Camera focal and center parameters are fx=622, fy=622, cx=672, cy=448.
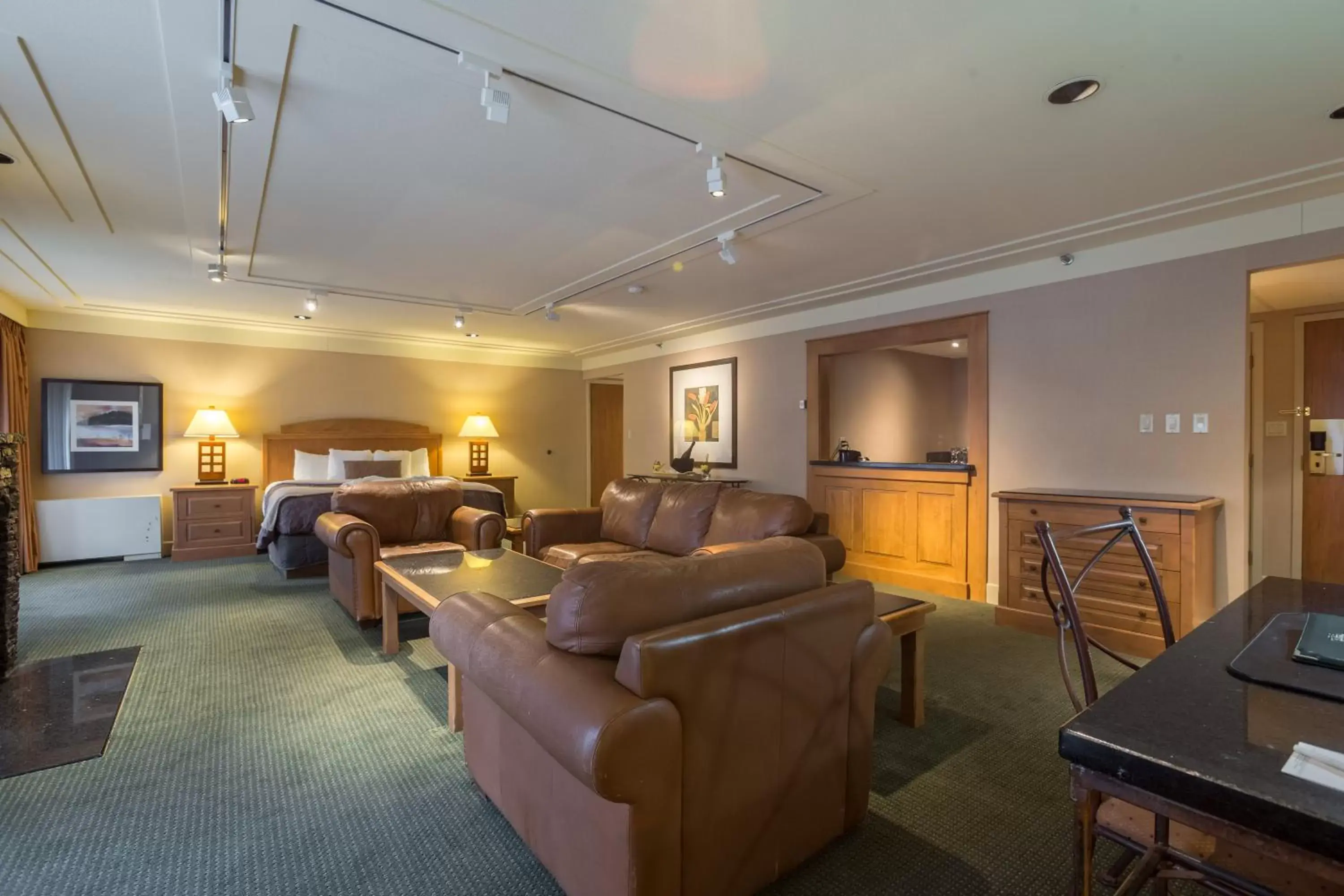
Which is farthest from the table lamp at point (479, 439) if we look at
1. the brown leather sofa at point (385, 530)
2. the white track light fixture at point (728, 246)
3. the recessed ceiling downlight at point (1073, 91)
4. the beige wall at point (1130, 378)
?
the recessed ceiling downlight at point (1073, 91)

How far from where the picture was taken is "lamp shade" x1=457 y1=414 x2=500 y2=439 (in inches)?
309

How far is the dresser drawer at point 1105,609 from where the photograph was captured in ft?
10.9

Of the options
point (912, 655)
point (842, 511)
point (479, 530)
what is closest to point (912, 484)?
point (842, 511)

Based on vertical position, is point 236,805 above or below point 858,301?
below

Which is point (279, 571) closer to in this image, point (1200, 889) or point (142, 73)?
point (142, 73)

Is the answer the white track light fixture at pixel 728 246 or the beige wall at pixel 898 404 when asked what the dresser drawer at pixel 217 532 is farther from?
the beige wall at pixel 898 404

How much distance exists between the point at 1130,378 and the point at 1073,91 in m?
2.31

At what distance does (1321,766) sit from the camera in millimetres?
722

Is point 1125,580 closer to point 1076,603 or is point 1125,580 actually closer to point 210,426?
point 1076,603

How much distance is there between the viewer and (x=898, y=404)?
720 cm

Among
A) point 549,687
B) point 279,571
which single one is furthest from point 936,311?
point 279,571

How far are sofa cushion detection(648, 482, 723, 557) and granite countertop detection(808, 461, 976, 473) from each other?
5.49 feet

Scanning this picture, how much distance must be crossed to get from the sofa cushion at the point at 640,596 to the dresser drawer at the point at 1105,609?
8.07 ft

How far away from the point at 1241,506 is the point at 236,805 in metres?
4.75
